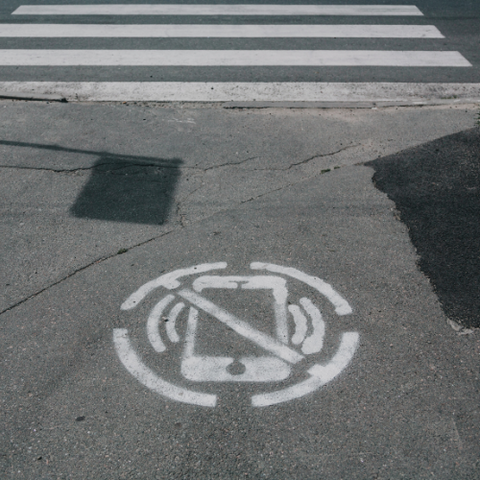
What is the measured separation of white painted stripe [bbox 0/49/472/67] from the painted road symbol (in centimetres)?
549

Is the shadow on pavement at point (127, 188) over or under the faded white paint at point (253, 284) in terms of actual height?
over

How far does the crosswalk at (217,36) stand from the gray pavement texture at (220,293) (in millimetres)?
1624

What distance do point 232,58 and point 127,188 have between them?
4291 mm

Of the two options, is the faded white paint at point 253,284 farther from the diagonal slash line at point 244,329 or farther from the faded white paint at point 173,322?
the faded white paint at point 173,322

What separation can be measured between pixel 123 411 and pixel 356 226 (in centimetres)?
307

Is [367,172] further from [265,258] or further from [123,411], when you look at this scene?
[123,411]

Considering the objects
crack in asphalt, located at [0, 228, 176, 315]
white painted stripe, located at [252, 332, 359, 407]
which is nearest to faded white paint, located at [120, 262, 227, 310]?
crack in asphalt, located at [0, 228, 176, 315]

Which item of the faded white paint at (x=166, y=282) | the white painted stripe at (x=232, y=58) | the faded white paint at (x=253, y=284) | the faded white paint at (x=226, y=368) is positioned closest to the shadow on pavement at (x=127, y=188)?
the faded white paint at (x=166, y=282)

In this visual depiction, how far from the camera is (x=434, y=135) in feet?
24.8

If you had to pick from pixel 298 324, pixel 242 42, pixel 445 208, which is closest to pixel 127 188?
pixel 298 324

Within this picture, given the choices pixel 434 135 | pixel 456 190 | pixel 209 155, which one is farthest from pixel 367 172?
pixel 209 155

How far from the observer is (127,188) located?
256 inches

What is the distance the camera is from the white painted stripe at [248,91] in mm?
8555

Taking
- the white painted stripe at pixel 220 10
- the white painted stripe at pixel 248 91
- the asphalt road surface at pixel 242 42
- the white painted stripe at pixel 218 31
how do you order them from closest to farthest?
1. the white painted stripe at pixel 248 91
2. the asphalt road surface at pixel 242 42
3. the white painted stripe at pixel 218 31
4. the white painted stripe at pixel 220 10
